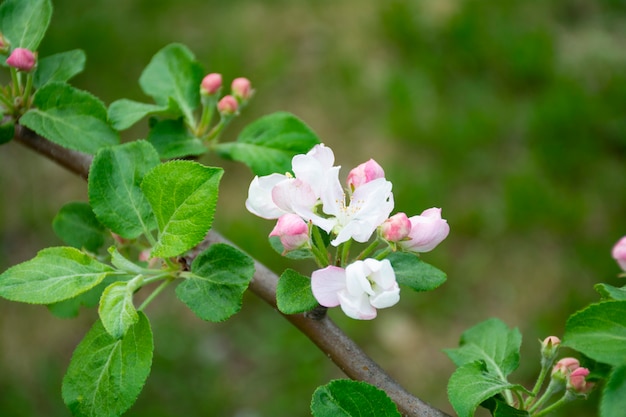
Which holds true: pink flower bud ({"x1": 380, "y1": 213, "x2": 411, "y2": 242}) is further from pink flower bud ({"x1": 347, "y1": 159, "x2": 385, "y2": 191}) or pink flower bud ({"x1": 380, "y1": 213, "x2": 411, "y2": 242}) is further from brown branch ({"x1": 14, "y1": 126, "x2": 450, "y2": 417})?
brown branch ({"x1": 14, "y1": 126, "x2": 450, "y2": 417})

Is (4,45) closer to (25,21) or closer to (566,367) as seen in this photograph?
(25,21)

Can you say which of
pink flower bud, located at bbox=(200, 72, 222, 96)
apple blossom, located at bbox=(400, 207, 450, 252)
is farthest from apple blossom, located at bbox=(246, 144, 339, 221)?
pink flower bud, located at bbox=(200, 72, 222, 96)

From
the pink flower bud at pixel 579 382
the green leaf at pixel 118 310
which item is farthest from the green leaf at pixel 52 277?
the pink flower bud at pixel 579 382

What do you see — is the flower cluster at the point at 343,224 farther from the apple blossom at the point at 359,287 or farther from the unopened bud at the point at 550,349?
the unopened bud at the point at 550,349

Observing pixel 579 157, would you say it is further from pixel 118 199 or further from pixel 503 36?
pixel 118 199

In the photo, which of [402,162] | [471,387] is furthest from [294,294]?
[402,162]

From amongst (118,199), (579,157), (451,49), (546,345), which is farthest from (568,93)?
(118,199)
